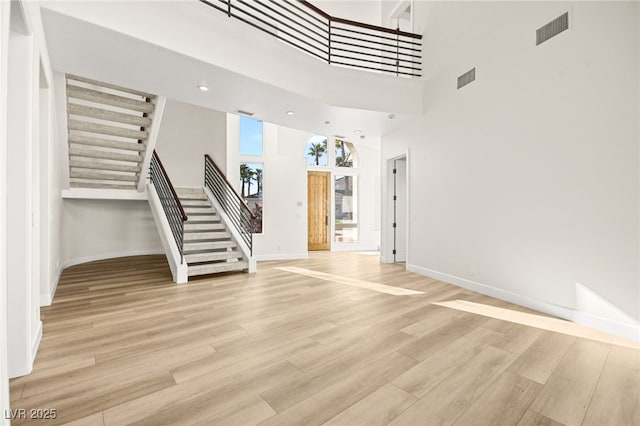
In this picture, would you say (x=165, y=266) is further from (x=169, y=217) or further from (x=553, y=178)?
(x=553, y=178)

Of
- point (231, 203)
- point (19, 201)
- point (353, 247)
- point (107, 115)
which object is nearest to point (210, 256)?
point (231, 203)

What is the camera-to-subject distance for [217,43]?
3.74 meters

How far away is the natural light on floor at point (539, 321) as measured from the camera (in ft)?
9.42

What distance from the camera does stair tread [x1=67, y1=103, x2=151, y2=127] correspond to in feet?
15.7

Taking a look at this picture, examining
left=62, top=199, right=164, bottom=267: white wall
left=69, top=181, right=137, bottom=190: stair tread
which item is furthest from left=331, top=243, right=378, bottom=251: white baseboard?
left=69, top=181, right=137, bottom=190: stair tread

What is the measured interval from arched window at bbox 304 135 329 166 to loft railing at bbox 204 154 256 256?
2830mm

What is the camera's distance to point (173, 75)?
392 cm

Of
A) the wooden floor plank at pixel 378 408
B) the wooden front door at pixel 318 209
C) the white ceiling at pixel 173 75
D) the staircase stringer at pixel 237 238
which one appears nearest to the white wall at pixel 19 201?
the white ceiling at pixel 173 75

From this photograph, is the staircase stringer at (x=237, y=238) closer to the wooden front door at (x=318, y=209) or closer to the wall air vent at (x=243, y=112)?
the wall air vent at (x=243, y=112)

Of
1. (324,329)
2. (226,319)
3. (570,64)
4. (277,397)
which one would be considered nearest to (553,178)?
(570,64)

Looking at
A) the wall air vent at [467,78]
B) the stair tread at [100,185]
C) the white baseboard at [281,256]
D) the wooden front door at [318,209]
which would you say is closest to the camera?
the wall air vent at [467,78]

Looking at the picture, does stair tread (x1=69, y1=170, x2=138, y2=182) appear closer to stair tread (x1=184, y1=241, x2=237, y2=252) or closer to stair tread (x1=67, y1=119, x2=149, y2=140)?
stair tread (x1=67, y1=119, x2=149, y2=140)

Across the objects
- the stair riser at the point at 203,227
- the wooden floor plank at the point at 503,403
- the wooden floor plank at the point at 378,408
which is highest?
the stair riser at the point at 203,227

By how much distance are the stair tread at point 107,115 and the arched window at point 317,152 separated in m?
4.71
